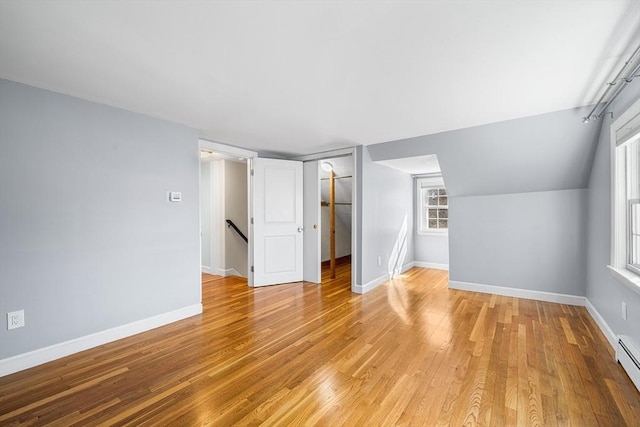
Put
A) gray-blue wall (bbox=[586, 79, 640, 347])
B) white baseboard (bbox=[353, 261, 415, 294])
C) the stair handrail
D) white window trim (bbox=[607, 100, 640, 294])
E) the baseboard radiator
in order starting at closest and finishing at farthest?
the baseboard radiator → gray-blue wall (bbox=[586, 79, 640, 347]) → white window trim (bbox=[607, 100, 640, 294]) → white baseboard (bbox=[353, 261, 415, 294]) → the stair handrail

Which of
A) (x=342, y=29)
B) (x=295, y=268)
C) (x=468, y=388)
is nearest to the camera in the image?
(x=342, y=29)

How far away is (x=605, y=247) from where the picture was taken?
2.67m

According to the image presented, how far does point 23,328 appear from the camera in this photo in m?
2.13

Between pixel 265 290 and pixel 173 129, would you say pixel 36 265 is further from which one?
pixel 265 290

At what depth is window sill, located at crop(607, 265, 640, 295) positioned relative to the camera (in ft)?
6.37

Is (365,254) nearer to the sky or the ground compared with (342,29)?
nearer to the ground

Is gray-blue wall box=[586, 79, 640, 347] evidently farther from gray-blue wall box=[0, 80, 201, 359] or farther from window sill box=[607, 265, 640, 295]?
gray-blue wall box=[0, 80, 201, 359]

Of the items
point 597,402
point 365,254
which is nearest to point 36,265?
point 365,254

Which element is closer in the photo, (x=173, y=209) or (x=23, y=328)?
(x=23, y=328)

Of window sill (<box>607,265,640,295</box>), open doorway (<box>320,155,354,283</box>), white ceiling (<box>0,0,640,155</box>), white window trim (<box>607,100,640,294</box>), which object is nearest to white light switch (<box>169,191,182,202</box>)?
white ceiling (<box>0,0,640,155</box>)

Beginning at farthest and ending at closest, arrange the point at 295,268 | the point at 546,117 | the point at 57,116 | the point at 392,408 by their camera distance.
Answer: the point at 295,268 < the point at 546,117 < the point at 57,116 < the point at 392,408

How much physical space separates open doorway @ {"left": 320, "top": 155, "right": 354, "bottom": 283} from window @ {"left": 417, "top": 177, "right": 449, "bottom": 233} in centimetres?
154

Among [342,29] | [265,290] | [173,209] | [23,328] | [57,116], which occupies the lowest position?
[265,290]

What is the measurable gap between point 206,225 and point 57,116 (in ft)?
11.2
